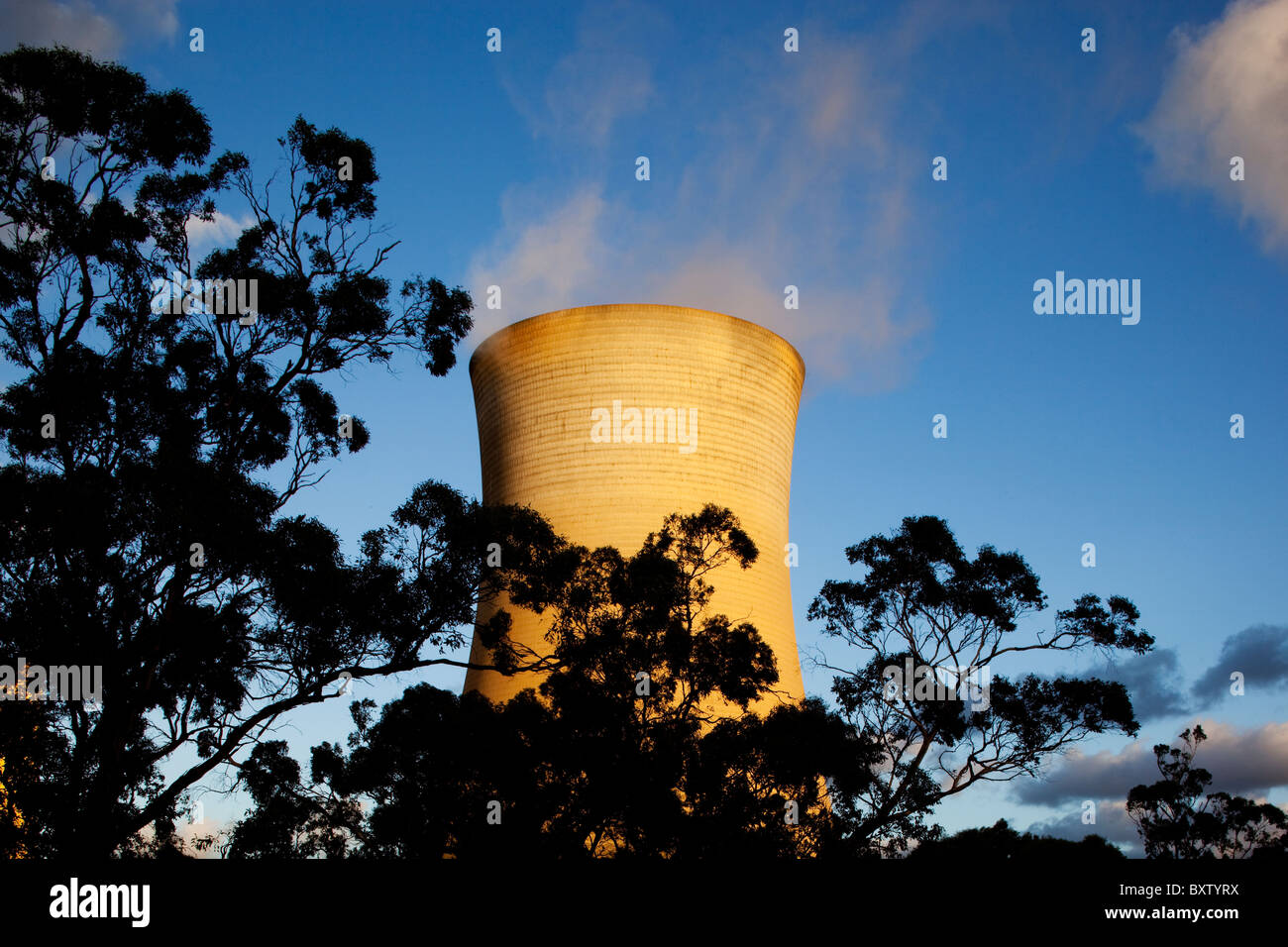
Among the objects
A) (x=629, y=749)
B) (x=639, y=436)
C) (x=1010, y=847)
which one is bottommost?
(x=1010, y=847)

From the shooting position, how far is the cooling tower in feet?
58.8

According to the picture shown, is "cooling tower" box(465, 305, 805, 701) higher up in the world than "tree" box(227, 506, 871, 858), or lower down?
higher up

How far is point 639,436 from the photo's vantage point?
18.2 meters

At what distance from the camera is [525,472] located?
1880 cm

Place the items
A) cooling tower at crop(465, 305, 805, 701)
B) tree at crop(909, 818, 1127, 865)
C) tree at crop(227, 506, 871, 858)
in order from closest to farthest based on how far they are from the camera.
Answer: tree at crop(227, 506, 871, 858)
tree at crop(909, 818, 1127, 865)
cooling tower at crop(465, 305, 805, 701)

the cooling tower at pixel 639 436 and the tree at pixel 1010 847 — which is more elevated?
the cooling tower at pixel 639 436

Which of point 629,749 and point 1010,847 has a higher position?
point 629,749

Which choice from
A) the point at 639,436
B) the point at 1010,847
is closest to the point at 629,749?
the point at 639,436

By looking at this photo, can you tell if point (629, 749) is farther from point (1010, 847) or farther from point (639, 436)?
point (1010, 847)

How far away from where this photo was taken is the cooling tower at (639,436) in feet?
58.8

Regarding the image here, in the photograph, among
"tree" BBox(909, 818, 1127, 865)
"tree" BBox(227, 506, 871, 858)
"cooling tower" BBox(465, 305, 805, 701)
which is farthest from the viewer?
"cooling tower" BBox(465, 305, 805, 701)

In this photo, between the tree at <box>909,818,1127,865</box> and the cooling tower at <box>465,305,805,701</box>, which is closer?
the tree at <box>909,818,1127,865</box>

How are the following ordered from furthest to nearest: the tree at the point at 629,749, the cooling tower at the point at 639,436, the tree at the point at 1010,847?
1. the cooling tower at the point at 639,436
2. the tree at the point at 1010,847
3. the tree at the point at 629,749
